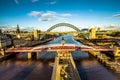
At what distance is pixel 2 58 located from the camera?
1526 inches

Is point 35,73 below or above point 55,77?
below

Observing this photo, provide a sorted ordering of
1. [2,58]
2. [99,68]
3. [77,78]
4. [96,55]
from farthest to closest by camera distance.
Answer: [96,55] → [2,58] → [99,68] → [77,78]

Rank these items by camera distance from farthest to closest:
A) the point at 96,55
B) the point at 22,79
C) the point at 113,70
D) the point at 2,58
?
the point at 96,55
the point at 2,58
the point at 113,70
the point at 22,79

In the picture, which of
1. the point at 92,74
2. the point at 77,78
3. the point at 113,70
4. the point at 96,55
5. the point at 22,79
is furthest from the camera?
the point at 96,55

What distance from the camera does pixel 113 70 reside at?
95.7 ft

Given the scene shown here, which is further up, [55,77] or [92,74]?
[55,77]

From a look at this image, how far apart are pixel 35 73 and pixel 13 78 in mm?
4109

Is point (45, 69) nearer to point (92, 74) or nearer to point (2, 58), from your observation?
point (92, 74)

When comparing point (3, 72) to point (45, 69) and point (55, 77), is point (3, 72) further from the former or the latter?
point (55, 77)

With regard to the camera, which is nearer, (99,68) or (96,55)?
(99,68)

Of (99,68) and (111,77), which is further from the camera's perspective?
(99,68)

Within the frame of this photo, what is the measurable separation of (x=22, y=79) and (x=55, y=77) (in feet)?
24.6

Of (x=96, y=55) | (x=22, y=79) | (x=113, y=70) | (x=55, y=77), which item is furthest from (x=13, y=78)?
(x=96, y=55)

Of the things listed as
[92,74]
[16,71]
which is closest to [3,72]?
[16,71]
